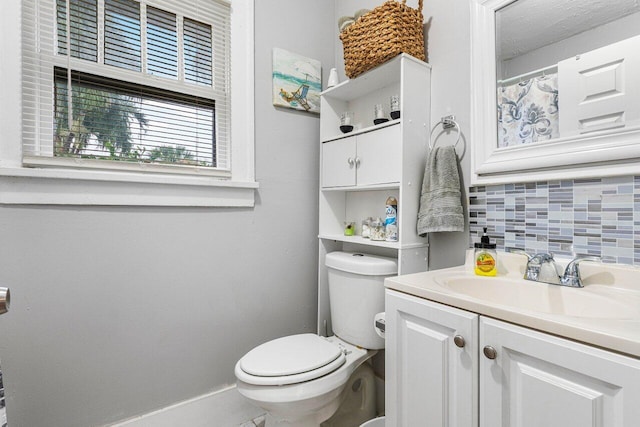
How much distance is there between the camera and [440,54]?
4.39 ft

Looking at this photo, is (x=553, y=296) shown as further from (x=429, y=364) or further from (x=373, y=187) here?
(x=373, y=187)

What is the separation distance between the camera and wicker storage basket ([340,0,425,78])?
127 centimetres

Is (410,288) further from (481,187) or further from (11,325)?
(11,325)

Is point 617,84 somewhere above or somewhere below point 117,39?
below

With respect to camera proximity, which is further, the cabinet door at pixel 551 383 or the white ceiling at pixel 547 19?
the white ceiling at pixel 547 19

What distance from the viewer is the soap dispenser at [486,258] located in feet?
3.47

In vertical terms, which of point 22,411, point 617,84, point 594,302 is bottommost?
point 22,411

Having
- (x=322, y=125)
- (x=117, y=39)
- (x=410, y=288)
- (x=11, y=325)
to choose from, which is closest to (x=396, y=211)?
(x=410, y=288)

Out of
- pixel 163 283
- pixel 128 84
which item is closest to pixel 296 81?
pixel 128 84

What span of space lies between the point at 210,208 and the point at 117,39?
0.81 m

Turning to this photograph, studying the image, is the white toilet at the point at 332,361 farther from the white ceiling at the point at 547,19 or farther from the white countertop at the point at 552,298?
the white ceiling at the point at 547,19

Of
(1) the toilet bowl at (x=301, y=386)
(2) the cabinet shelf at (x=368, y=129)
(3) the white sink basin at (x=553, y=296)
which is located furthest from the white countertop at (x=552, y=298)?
(2) the cabinet shelf at (x=368, y=129)

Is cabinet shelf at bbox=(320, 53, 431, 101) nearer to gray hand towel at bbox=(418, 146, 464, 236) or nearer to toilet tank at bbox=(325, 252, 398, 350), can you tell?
gray hand towel at bbox=(418, 146, 464, 236)

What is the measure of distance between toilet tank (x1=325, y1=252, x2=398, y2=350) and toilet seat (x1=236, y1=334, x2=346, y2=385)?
0.11 m
